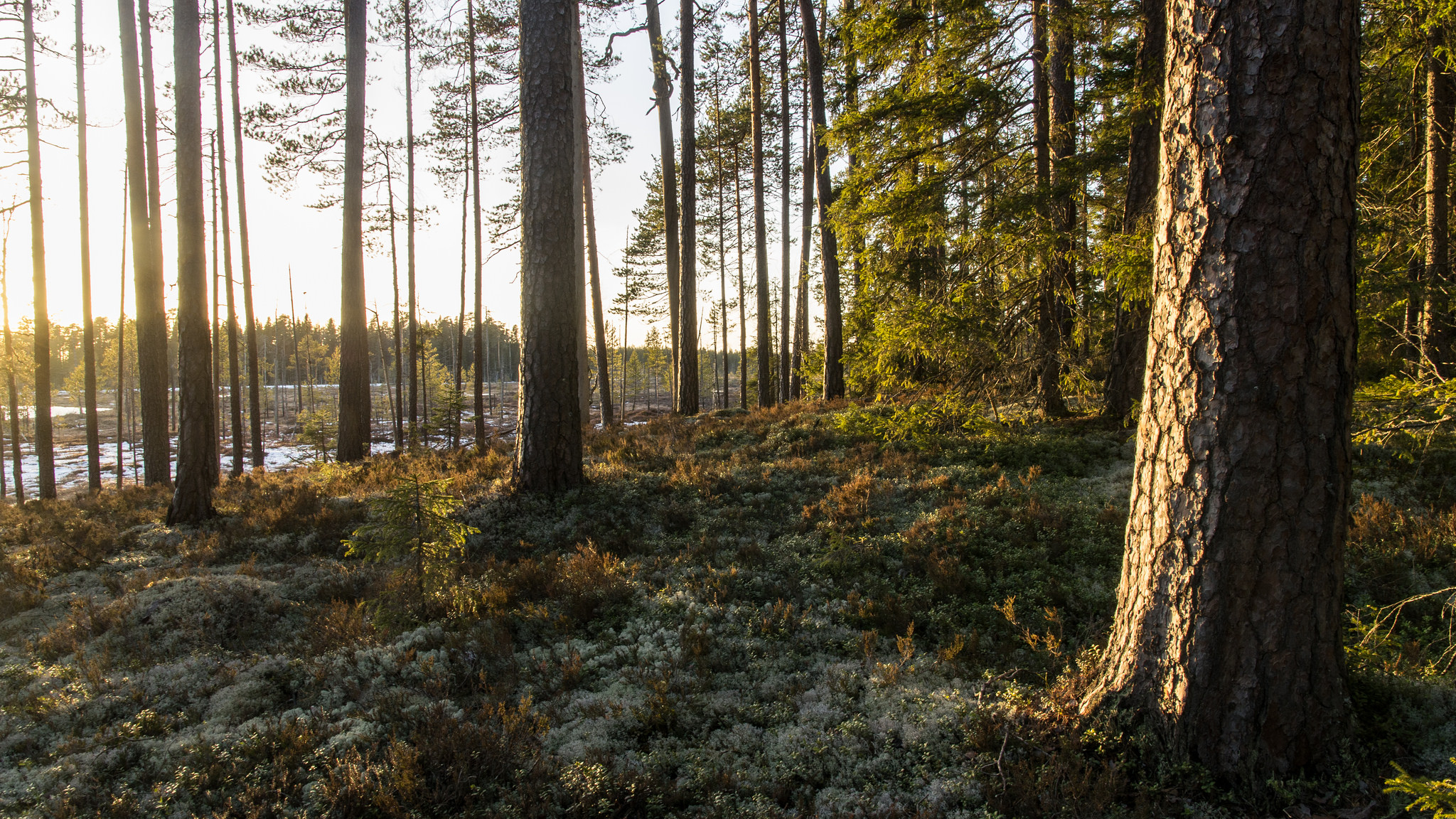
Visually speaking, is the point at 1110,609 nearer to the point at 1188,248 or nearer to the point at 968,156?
the point at 1188,248

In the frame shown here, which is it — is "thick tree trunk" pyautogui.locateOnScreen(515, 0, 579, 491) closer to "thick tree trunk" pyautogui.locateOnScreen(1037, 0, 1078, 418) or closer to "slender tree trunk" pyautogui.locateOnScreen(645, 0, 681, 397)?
"thick tree trunk" pyautogui.locateOnScreen(1037, 0, 1078, 418)

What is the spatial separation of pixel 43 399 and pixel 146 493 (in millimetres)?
5770

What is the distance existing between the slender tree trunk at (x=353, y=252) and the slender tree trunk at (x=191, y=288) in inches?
156

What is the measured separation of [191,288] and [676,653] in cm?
828

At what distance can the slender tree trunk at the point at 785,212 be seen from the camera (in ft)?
53.9

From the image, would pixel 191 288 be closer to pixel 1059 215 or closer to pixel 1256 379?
pixel 1256 379

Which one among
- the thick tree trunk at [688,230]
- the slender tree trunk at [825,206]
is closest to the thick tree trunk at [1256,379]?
the slender tree trunk at [825,206]

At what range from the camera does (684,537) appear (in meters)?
6.24

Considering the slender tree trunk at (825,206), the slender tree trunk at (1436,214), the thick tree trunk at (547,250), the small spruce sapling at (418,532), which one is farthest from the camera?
the slender tree trunk at (825,206)

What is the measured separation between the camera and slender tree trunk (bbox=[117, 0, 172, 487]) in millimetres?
9609

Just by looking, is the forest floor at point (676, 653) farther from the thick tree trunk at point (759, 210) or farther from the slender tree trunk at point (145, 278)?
the thick tree trunk at point (759, 210)

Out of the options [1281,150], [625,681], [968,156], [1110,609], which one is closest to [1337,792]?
[1110,609]

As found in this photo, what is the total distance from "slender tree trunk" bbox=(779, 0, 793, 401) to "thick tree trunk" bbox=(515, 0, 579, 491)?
31.9 ft

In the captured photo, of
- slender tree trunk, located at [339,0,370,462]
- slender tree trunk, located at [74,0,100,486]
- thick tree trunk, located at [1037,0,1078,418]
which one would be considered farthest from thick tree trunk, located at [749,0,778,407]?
slender tree trunk, located at [74,0,100,486]
